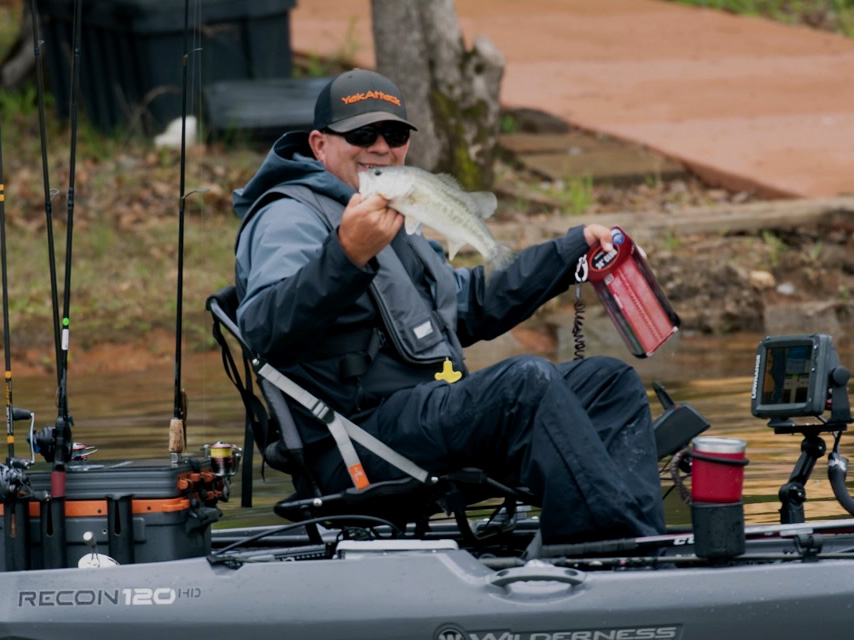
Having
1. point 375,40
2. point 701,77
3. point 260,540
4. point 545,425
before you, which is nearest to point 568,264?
point 545,425

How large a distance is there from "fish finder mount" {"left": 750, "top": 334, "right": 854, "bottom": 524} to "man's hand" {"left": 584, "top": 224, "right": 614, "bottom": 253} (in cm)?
54

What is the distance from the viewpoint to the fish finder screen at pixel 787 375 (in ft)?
16.9

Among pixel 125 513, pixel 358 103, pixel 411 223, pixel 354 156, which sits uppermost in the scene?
pixel 358 103

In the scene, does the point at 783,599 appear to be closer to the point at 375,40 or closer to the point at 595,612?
the point at 595,612

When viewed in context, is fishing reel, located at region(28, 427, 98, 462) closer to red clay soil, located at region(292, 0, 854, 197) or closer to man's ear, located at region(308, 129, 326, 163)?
man's ear, located at region(308, 129, 326, 163)

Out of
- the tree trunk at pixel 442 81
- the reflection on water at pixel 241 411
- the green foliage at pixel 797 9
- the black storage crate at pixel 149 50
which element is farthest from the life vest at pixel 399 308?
the green foliage at pixel 797 9

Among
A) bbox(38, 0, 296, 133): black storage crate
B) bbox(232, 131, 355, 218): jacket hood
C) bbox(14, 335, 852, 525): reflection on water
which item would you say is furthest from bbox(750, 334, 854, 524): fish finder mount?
bbox(38, 0, 296, 133): black storage crate

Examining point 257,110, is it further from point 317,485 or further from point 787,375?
point 787,375

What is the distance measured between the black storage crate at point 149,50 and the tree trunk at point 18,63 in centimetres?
56

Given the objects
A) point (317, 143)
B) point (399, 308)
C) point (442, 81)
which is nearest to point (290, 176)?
point (317, 143)

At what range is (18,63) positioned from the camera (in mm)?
15945

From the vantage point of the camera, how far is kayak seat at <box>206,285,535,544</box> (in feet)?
16.4

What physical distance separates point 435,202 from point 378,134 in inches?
22.6

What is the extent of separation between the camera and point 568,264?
18.2ft
